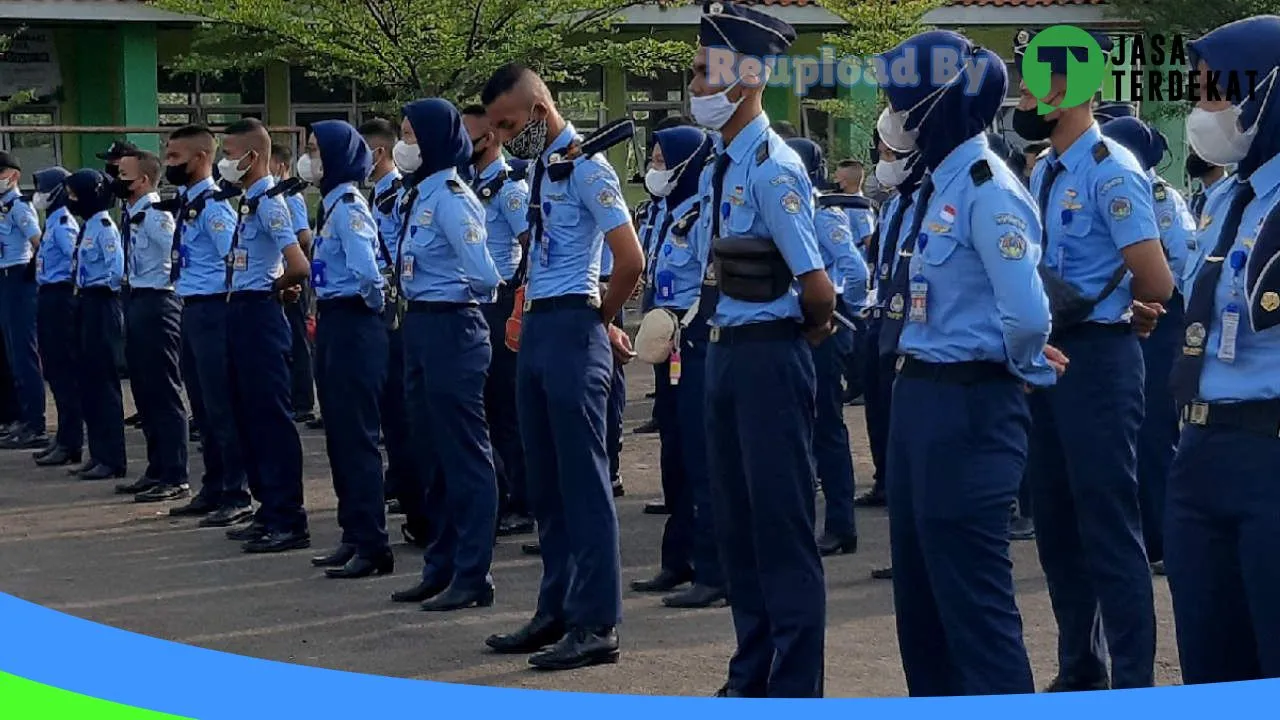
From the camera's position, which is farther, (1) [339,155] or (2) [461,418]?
(1) [339,155]

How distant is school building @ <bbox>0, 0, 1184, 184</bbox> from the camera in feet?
79.9

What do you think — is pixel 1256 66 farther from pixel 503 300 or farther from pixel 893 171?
pixel 503 300

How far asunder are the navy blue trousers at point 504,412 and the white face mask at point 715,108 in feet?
13.9

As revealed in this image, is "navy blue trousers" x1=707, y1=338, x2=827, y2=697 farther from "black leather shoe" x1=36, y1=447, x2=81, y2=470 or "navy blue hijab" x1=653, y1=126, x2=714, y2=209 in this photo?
"black leather shoe" x1=36, y1=447, x2=81, y2=470

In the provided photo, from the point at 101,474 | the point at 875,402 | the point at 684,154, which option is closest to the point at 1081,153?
the point at 684,154

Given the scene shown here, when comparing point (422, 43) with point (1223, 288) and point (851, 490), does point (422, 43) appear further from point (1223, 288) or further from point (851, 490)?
point (1223, 288)

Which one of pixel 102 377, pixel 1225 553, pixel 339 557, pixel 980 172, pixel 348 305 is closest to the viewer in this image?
pixel 1225 553

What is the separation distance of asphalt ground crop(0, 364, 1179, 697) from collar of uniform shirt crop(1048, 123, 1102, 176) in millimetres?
1864

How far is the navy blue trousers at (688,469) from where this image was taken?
833 cm

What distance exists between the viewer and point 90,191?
1327cm

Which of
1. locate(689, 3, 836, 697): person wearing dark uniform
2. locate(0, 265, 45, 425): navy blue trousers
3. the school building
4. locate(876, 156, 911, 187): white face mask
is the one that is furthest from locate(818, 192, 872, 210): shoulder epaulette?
the school building

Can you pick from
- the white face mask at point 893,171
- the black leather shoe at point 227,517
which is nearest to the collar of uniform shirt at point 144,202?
the black leather shoe at point 227,517

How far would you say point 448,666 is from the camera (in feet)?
23.4

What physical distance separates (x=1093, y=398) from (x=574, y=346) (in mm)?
1956
